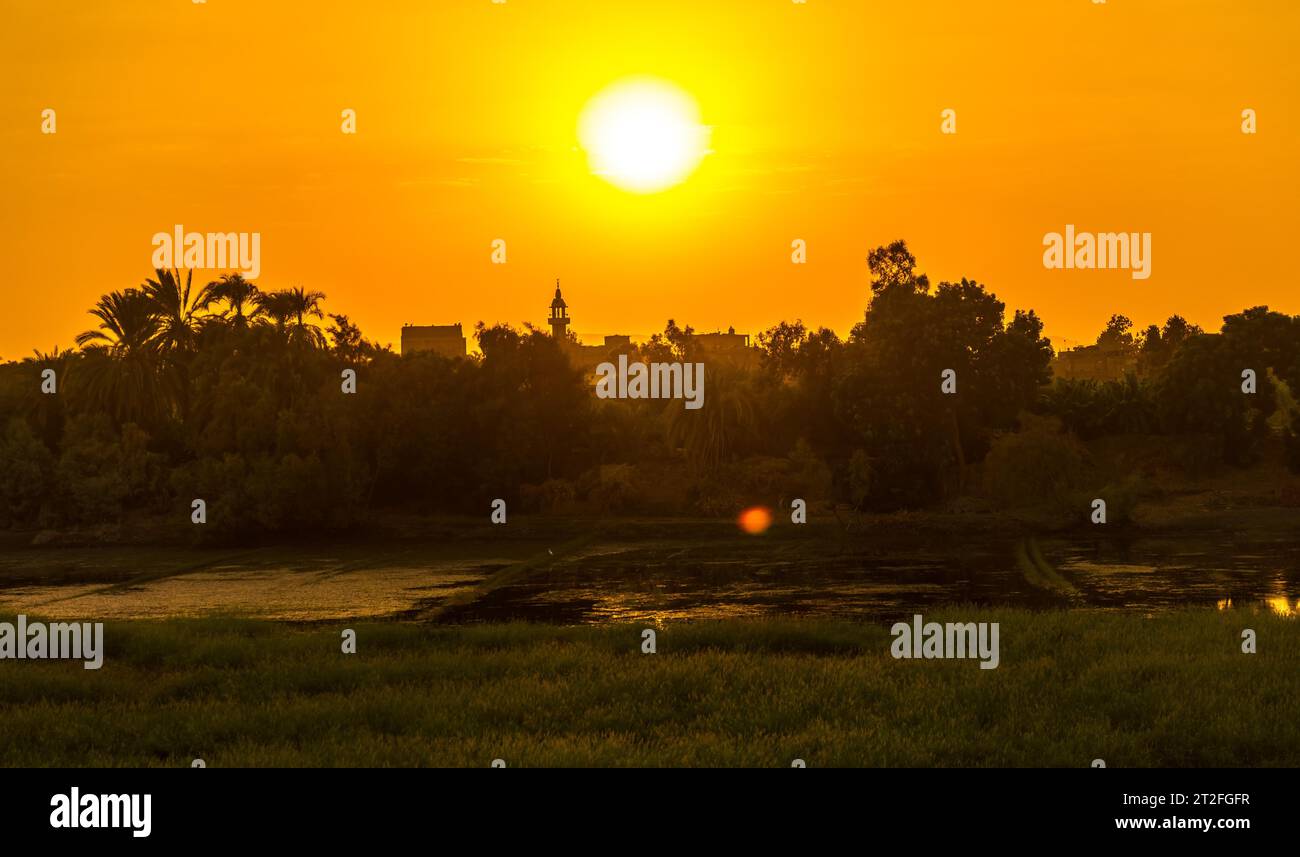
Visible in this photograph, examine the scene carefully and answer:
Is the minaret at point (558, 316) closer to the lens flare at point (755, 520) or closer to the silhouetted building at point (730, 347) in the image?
the silhouetted building at point (730, 347)

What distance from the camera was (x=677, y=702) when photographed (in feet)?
73.9

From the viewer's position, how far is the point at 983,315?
8144 cm

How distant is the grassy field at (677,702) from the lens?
18.9 m

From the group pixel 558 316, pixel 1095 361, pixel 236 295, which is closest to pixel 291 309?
pixel 236 295

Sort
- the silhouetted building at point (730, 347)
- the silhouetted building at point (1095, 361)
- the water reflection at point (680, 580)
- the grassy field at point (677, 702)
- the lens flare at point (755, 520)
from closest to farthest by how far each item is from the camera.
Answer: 1. the grassy field at point (677, 702)
2. the water reflection at point (680, 580)
3. the lens flare at point (755, 520)
4. the silhouetted building at point (730, 347)
5. the silhouetted building at point (1095, 361)

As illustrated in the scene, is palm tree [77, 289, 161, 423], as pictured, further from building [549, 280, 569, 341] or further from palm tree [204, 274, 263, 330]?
building [549, 280, 569, 341]

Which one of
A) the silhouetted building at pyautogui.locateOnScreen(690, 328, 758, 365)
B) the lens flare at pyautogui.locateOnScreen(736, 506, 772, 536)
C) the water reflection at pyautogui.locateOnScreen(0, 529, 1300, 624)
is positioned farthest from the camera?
the silhouetted building at pyautogui.locateOnScreen(690, 328, 758, 365)

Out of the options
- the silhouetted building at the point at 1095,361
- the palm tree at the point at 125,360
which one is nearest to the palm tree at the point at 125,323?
the palm tree at the point at 125,360

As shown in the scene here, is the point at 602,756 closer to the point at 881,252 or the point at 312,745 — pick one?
the point at 312,745

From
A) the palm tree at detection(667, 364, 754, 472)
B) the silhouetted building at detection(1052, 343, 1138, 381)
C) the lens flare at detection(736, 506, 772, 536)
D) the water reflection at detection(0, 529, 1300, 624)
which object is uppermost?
the silhouetted building at detection(1052, 343, 1138, 381)

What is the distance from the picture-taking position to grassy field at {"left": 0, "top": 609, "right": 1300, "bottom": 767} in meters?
18.9

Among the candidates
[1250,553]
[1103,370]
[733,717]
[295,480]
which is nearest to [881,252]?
[1250,553]

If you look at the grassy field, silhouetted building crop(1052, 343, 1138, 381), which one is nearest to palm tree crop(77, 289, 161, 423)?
the grassy field

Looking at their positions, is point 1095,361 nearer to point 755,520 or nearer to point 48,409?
point 755,520
